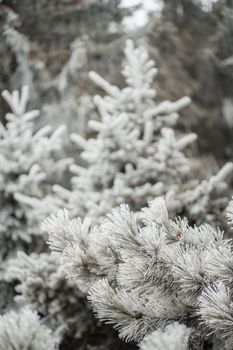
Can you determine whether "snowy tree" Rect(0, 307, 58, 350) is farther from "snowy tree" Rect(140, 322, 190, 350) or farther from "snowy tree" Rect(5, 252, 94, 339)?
"snowy tree" Rect(5, 252, 94, 339)

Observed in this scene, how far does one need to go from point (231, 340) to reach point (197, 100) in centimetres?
222

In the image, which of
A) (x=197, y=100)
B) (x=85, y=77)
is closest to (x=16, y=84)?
(x=85, y=77)

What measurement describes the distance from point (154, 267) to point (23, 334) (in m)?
0.47

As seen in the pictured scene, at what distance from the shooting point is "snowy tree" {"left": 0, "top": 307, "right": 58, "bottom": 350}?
122 cm

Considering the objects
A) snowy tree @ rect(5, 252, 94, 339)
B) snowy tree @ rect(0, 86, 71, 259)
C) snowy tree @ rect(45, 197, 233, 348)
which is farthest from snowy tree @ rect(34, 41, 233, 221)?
snowy tree @ rect(45, 197, 233, 348)

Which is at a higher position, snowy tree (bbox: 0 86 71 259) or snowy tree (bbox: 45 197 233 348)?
snowy tree (bbox: 0 86 71 259)

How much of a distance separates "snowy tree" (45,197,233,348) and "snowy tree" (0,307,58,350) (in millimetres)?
212

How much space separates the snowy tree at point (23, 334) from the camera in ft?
4.00

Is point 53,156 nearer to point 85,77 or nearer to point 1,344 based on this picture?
point 85,77

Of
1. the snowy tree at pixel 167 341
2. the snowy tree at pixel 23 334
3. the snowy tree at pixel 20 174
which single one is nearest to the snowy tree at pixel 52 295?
the snowy tree at pixel 20 174

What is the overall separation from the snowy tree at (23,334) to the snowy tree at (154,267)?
0.69 ft

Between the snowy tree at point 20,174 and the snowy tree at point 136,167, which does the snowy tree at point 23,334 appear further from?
the snowy tree at point 20,174

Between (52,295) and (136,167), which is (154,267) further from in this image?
(136,167)

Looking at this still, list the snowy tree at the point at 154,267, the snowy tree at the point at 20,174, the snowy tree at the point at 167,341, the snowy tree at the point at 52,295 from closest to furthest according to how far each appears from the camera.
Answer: the snowy tree at the point at 167,341 → the snowy tree at the point at 154,267 → the snowy tree at the point at 52,295 → the snowy tree at the point at 20,174
